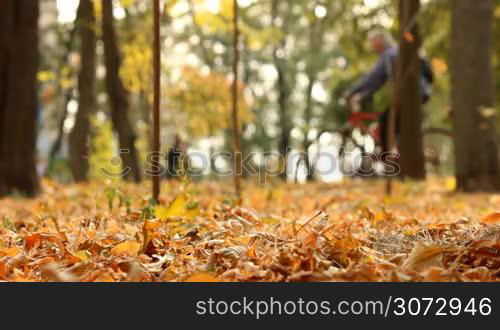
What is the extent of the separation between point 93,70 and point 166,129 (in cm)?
2205

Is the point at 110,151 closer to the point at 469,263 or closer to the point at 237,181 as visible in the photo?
the point at 237,181

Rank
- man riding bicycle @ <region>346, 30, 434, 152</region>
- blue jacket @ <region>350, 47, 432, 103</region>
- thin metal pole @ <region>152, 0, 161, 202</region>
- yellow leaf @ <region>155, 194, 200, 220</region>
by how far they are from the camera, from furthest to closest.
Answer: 1. blue jacket @ <region>350, 47, 432, 103</region>
2. man riding bicycle @ <region>346, 30, 434, 152</region>
3. thin metal pole @ <region>152, 0, 161, 202</region>
4. yellow leaf @ <region>155, 194, 200, 220</region>

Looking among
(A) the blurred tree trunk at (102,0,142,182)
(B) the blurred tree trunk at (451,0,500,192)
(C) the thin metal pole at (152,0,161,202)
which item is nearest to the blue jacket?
(B) the blurred tree trunk at (451,0,500,192)

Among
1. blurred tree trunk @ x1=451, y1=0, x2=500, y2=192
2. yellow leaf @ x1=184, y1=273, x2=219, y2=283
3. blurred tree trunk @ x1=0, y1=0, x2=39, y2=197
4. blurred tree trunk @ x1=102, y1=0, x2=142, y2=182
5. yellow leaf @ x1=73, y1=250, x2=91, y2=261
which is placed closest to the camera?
yellow leaf @ x1=184, y1=273, x2=219, y2=283

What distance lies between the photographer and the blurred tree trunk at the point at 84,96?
14.8 metres

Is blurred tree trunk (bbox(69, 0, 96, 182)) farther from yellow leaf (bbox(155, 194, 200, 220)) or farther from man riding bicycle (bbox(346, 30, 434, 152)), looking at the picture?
yellow leaf (bbox(155, 194, 200, 220))

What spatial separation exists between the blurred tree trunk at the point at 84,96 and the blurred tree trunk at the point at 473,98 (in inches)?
259

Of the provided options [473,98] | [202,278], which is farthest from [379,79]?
[202,278]

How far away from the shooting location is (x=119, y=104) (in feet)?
49.4

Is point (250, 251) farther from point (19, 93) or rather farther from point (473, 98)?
point (19, 93)

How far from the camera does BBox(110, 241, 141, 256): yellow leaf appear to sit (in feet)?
12.0

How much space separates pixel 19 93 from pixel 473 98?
18.0ft

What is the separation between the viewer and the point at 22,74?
10.9 metres

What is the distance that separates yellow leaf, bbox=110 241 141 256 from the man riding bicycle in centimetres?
877
